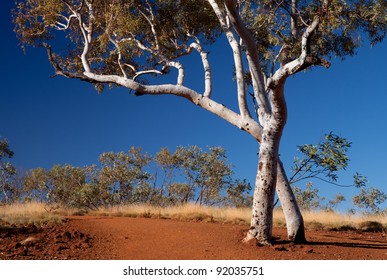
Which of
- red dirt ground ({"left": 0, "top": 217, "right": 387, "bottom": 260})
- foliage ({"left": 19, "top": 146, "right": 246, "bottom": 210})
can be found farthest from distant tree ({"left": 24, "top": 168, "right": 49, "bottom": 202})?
red dirt ground ({"left": 0, "top": 217, "right": 387, "bottom": 260})

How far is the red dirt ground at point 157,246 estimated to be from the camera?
7.80 metres

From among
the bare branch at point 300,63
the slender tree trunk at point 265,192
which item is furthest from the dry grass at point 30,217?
the bare branch at point 300,63

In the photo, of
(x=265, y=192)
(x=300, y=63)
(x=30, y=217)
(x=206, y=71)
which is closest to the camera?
(x=300, y=63)

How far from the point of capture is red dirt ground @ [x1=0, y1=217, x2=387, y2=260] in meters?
7.80

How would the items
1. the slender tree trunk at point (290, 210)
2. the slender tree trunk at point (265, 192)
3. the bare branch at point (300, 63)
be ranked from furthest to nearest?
1. the slender tree trunk at point (290, 210)
2. the slender tree trunk at point (265, 192)
3. the bare branch at point (300, 63)

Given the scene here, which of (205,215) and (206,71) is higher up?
(206,71)

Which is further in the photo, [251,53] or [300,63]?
[251,53]

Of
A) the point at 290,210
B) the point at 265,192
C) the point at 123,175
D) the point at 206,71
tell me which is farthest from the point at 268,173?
the point at 123,175

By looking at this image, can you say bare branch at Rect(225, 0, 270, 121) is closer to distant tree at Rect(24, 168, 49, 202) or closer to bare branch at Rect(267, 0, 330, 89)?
bare branch at Rect(267, 0, 330, 89)

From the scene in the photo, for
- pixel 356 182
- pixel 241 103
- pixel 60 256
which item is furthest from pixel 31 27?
pixel 356 182

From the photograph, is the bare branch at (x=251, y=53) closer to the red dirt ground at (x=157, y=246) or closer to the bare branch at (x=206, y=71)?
the bare branch at (x=206, y=71)

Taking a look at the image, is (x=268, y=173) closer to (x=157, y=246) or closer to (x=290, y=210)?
(x=290, y=210)

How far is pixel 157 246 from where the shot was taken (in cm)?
844

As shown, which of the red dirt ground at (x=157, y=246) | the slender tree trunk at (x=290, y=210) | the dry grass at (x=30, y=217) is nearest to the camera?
the red dirt ground at (x=157, y=246)
